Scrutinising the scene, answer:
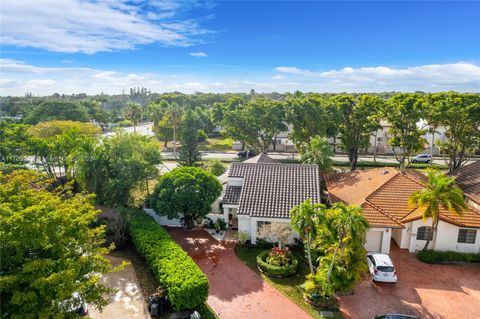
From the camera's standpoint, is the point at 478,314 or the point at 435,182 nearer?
the point at 478,314

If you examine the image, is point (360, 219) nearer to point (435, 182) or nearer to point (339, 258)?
point (339, 258)

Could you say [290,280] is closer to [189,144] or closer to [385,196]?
[385,196]

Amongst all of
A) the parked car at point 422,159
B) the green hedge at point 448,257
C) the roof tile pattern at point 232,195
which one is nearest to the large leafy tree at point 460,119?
the parked car at point 422,159

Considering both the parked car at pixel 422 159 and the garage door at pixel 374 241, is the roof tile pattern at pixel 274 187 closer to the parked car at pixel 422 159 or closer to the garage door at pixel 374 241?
the garage door at pixel 374 241

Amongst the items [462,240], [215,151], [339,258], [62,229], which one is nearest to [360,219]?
[339,258]

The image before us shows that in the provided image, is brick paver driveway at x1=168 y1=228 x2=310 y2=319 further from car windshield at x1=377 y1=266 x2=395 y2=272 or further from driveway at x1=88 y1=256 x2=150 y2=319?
car windshield at x1=377 y1=266 x2=395 y2=272
